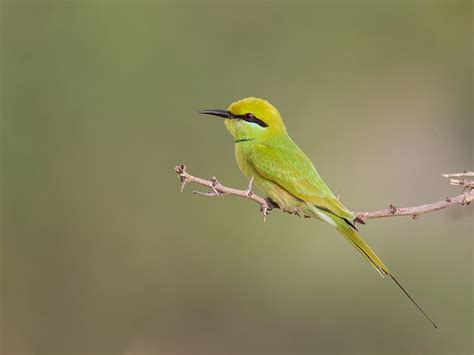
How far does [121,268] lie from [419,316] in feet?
5.45

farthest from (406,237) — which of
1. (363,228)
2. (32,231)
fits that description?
(32,231)

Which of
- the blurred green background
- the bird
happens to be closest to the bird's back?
the bird

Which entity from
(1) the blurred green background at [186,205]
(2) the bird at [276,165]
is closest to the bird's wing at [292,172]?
(2) the bird at [276,165]

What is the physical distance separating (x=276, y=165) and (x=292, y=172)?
62mm

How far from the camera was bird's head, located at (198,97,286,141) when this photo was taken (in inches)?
107

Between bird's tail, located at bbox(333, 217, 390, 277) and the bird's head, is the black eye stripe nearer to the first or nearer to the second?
the bird's head

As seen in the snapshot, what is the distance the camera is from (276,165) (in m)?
2.67

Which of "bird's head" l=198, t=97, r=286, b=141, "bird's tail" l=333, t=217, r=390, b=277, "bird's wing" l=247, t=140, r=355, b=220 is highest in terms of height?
"bird's head" l=198, t=97, r=286, b=141

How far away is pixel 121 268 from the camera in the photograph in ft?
14.1

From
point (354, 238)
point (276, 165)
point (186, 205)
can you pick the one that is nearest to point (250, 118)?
point (276, 165)

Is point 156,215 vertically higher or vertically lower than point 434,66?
lower

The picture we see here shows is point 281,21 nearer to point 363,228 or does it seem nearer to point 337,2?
point 337,2

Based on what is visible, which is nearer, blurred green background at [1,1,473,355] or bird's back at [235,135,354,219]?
bird's back at [235,135,354,219]

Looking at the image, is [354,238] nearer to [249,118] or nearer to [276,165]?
[276,165]
